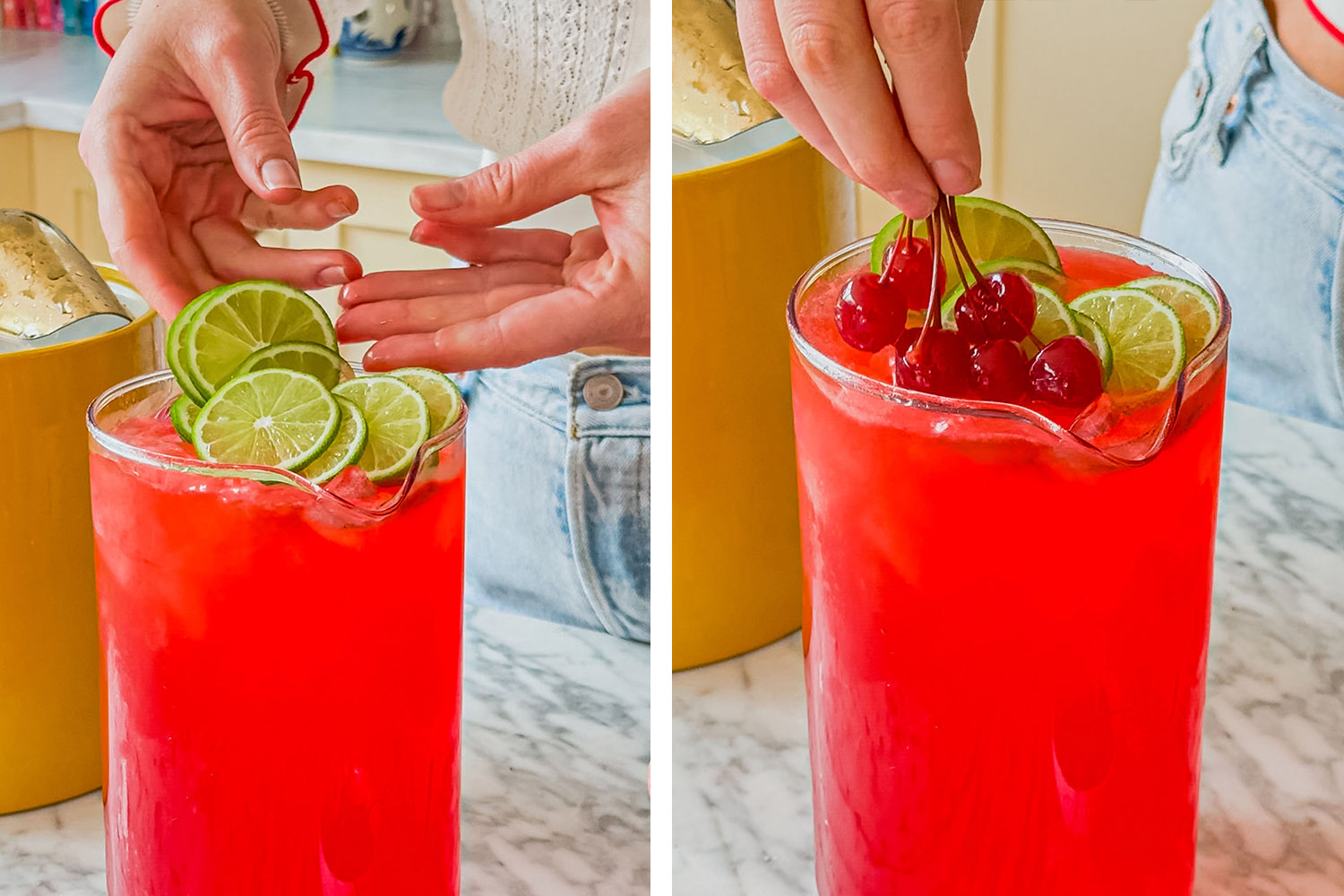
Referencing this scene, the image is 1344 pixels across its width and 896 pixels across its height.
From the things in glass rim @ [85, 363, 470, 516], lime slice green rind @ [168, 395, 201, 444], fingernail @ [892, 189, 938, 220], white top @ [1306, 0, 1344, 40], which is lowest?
glass rim @ [85, 363, 470, 516]

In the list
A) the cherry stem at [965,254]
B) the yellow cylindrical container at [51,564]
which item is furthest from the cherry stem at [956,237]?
the yellow cylindrical container at [51,564]

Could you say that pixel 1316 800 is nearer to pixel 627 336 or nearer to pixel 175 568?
pixel 627 336

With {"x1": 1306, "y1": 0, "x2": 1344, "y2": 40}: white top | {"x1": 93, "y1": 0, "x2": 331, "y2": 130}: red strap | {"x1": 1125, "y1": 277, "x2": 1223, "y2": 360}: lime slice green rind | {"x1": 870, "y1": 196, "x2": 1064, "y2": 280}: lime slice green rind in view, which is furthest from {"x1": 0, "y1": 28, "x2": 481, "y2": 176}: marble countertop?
{"x1": 1306, "y1": 0, "x2": 1344, "y2": 40}: white top

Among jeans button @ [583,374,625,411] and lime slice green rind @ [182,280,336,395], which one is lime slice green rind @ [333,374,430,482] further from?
jeans button @ [583,374,625,411]

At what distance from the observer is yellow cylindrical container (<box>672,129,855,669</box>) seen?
605mm

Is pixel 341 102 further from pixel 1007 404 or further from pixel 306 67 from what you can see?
pixel 1007 404

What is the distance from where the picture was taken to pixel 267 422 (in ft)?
1.62

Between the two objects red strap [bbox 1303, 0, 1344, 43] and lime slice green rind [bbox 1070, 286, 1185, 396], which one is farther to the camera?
red strap [bbox 1303, 0, 1344, 43]

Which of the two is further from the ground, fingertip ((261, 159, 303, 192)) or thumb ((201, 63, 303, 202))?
thumb ((201, 63, 303, 202))

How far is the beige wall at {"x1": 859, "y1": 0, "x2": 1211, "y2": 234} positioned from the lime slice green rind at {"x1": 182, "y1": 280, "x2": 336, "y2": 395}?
324mm

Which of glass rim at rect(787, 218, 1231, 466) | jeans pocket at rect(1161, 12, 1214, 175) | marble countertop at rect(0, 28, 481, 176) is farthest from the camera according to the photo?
jeans pocket at rect(1161, 12, 1214, 175)

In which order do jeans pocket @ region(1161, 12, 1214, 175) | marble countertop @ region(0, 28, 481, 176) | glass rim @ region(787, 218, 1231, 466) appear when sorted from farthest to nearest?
jeans pocket @ region(1161, 12, 1214, 175), marble countertop @ region(0, 28, 481, 176), glass rim @ region(787, 218, 1231, 466)

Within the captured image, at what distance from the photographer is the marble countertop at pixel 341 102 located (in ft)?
1.80

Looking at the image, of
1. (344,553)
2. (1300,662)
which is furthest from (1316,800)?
(344,553)
